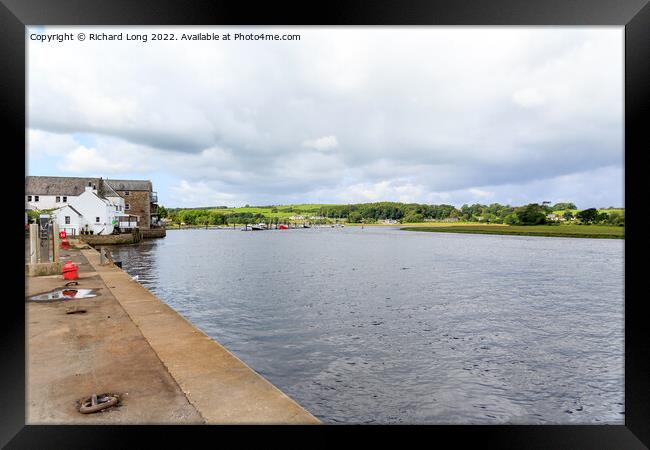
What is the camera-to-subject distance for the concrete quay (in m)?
3.32

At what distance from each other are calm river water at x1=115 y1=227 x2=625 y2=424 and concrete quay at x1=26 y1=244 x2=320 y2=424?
2.02 m

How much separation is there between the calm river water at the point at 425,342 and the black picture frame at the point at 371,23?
290cm

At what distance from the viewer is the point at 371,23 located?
3.32 metres

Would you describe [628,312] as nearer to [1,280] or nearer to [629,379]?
[629,379]

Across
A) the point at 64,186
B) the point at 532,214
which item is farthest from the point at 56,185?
the point at 532,214

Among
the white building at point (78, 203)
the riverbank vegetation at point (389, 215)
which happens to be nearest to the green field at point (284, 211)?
the riverbank vegetation at point (389, 215)

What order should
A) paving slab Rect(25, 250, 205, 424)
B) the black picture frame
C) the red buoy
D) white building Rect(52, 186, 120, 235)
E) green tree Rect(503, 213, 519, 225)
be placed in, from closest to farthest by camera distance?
the black picture frame
paving slab Rect(25, 250, 205, 424)
the red buoy
white building Rect(52, 186, 120, 235)
green tree Rect(503, 213, 519, 225)

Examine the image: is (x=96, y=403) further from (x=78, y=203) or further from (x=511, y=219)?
(x=511, y=219)

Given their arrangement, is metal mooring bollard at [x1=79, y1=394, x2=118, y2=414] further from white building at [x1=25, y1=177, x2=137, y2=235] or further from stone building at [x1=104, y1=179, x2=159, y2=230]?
stone building at [x1=104, y1=179, x2=159, y2=230]

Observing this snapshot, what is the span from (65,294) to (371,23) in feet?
31.2

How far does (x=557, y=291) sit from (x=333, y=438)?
1867cm

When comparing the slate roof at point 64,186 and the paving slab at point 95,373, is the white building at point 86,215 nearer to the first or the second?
the slate roof at point 64,186

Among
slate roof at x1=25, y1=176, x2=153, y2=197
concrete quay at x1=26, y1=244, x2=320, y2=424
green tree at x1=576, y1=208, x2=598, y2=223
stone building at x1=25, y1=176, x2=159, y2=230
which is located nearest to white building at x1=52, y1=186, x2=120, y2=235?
stone building at x1=25, y1=176, x2=159, y2=230

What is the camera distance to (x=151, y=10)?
3232 millimetres
